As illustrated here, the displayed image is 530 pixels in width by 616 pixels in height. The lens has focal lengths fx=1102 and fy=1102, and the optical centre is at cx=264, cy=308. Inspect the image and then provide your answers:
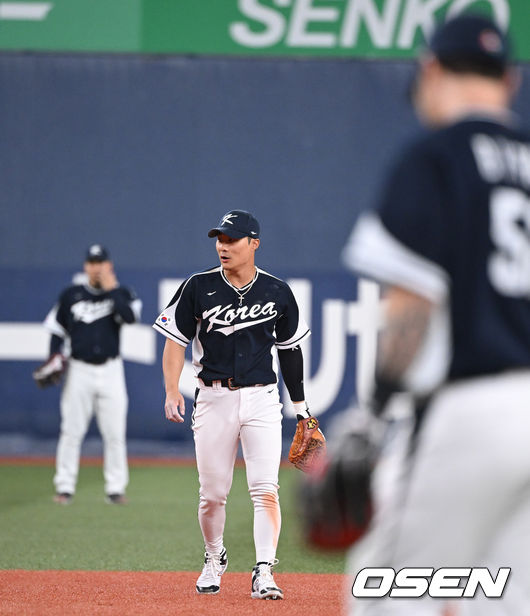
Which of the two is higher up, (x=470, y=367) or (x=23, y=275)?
(x=470, y=367)

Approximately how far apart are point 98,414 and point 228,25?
6.33 metres

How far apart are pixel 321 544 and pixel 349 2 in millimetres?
12801

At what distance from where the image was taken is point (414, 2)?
1452 centimetres

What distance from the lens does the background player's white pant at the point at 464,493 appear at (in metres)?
2.34

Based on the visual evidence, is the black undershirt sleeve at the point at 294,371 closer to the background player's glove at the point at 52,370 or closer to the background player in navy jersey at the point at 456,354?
the background player in navy jersey at the point at 456,354

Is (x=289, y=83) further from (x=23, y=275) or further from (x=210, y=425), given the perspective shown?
(x=210, y=425)

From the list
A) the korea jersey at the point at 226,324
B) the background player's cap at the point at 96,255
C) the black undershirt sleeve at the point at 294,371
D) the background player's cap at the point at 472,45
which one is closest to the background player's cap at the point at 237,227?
the korea jersey at the point at 226,324

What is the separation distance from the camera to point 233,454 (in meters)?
6.32

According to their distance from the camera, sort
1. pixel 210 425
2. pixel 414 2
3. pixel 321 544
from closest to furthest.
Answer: pixel 321 544, pixel 210 425, pixel 414 2

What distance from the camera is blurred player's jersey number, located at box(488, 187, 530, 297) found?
245 centimetres

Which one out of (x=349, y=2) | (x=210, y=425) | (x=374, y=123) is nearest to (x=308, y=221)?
(x=374, y=123)

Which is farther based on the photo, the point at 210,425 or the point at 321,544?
the point at 210,425

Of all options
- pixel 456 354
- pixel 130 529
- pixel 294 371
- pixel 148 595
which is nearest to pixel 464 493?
pixel 456 354

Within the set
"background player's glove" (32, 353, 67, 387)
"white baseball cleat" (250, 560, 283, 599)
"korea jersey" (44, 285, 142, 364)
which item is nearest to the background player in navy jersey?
"white baseball cleat" (250, 560, 283, 599)
